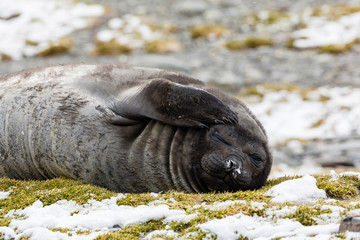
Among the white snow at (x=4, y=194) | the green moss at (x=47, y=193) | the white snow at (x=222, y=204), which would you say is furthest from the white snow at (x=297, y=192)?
the white snow at (x=4, y=194)

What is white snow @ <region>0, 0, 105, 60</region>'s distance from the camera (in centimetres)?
2809

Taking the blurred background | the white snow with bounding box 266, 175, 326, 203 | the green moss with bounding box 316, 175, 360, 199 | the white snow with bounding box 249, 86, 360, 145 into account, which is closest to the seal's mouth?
the white snow with bounding box 266, 175, 326, 203

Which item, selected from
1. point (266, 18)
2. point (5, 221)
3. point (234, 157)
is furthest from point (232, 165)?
point (266, 18)

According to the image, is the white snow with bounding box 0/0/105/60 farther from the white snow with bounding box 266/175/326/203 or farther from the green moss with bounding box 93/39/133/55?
the white snow with bounding box 266/175/326/203

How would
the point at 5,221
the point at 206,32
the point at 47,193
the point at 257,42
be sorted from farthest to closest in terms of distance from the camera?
the point at 206,32, the point at 257,42, the point at 47,193, the point at 5,221

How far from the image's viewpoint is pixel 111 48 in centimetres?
2767

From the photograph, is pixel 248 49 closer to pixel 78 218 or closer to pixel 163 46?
pixel 163 46

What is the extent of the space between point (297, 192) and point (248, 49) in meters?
21.6

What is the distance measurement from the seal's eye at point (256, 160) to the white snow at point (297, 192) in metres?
0.89

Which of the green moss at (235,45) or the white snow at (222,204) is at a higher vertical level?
the green moss at (235,45)

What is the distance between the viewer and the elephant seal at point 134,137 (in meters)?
6.91

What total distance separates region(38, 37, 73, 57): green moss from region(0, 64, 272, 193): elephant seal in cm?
2001

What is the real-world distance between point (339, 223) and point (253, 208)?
960 millimetres

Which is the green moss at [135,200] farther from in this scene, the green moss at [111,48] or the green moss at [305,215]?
the green moss at [111,48]
